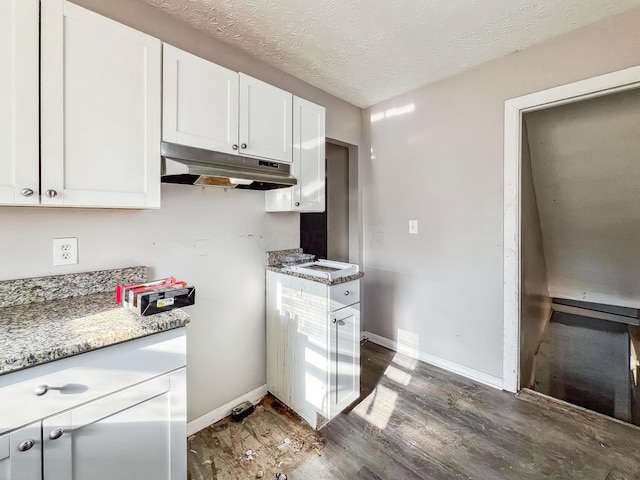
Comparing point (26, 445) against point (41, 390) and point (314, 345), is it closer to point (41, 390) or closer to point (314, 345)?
point (41, 390)

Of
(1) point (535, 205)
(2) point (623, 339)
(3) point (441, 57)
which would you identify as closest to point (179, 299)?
(3) point (441, 57)

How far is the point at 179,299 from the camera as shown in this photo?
122cm

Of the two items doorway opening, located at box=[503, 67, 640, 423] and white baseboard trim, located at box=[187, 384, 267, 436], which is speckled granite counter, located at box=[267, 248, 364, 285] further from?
doorway opening, located at box=[503, 67, 640, 423]

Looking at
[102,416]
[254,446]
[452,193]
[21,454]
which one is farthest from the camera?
[452,193]

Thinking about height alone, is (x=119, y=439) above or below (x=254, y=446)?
above

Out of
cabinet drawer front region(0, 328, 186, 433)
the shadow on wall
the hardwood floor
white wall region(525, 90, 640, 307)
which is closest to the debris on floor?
the hardwood floor

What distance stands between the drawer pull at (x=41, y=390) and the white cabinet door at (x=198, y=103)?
1033mm

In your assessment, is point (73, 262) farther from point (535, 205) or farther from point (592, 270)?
point (592, 270)

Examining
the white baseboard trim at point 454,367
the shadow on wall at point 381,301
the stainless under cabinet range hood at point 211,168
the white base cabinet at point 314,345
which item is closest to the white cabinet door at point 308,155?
the stainless under cabinet range hood at point 211,168

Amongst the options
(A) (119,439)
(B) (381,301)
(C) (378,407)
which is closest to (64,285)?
(A) (119,439)

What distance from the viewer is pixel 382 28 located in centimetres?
173

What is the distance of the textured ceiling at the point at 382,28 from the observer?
1.55m

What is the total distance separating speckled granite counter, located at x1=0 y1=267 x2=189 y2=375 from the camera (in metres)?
0.84

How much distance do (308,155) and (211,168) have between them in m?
0.79
